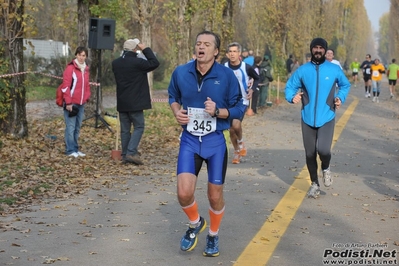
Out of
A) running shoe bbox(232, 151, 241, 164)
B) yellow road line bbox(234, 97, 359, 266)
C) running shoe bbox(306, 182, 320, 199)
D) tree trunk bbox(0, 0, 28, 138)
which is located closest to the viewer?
yellow road line bbox(234, 97, 359, 266)

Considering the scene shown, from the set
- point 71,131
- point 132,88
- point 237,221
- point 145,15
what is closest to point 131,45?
point 132,88

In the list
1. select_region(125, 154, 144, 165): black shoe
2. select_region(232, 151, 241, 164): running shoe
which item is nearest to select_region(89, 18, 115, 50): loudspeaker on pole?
select_region(125, 154, 144, 165): black shoe

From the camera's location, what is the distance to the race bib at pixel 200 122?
6789mm

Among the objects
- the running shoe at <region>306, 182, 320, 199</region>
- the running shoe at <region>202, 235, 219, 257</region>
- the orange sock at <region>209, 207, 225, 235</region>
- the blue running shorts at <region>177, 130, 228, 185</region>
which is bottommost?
the running shoe at <region>306, 182, 320, 199</region>

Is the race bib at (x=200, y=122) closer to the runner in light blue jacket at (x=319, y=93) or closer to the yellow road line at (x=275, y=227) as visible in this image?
the yellow road line at (x=275, y=227)

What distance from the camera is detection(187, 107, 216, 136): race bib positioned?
22.3 feet

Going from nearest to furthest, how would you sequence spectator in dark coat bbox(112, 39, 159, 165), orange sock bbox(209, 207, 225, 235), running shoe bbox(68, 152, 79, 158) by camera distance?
orange sock bbox(209, 207, 225, 235)
spectator in dark coat bbox(112, 39, 159, 165)
running shoe bbox(68, 152, 79, 158)

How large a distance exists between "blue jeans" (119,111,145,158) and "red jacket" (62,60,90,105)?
106 centimetres

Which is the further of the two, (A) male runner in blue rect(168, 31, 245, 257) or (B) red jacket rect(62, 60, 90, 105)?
(B) red jacket rect(62, 60, 90, 105)

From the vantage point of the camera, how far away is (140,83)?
1301cm

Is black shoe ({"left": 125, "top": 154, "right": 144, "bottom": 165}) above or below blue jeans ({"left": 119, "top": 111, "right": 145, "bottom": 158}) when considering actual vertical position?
below

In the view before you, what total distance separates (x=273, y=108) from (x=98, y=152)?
49.5 feet

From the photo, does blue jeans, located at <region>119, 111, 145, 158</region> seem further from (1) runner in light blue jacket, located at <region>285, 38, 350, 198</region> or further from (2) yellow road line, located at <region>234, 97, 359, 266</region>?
(1) runner in light blue jacket, located at <region>285, 38, 350, 198</region>

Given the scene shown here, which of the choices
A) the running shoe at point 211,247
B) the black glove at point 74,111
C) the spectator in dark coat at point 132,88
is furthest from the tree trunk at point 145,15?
the running shoe at point 211,247
